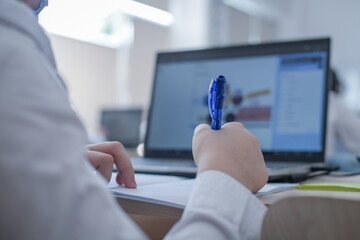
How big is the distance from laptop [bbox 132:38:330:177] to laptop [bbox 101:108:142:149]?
4.08 ft

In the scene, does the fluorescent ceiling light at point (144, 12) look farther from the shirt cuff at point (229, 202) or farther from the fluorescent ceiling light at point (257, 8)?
the shirt cuff at point (229, 202)

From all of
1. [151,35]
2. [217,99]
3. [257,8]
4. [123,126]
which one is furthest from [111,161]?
[257,8]

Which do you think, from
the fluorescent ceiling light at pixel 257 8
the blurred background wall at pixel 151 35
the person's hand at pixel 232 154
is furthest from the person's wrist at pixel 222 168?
the fluorescent ceiling light at pixel 257 8

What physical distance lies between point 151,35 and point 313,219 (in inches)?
164

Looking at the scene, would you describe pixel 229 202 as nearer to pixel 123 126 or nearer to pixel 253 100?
pixel 253 100

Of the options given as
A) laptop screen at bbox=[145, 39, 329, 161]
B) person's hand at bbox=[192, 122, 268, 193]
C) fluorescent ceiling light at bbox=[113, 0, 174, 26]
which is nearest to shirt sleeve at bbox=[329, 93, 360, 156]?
laptop screen at bbox=[145, 39, 329, 161]

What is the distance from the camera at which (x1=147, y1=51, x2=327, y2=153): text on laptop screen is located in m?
0.90

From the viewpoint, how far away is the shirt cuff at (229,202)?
39 cm

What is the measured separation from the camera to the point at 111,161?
0.57 m

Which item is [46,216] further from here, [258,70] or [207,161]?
[258,70]

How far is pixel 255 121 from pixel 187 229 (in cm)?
61

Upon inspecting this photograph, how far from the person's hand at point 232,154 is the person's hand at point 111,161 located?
0.44 ft

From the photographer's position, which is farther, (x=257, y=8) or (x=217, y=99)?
(x=257, y=8)

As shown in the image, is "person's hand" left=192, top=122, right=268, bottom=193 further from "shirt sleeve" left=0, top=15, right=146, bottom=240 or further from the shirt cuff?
"shirt sleeve" left=0, top=15, right=146, bottom=240
